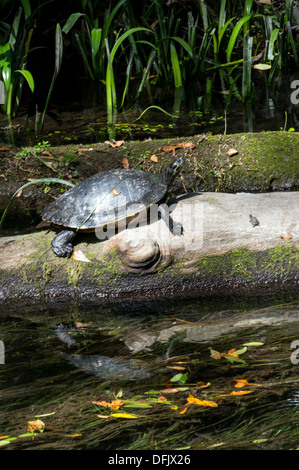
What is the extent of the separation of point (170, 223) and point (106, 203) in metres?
0.54

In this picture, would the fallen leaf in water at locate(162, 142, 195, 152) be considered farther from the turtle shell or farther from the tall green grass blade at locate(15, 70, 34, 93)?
the tall green grass blade at locate(15, 70, 34, 93)

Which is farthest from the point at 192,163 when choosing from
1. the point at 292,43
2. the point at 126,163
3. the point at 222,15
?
the point at 292,43

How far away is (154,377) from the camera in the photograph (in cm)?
243

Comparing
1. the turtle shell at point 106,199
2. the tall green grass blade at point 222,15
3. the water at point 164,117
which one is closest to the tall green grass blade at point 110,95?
the water at point 164,117

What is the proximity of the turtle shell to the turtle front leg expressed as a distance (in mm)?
96

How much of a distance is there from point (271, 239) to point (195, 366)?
129cm

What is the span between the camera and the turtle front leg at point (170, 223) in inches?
137

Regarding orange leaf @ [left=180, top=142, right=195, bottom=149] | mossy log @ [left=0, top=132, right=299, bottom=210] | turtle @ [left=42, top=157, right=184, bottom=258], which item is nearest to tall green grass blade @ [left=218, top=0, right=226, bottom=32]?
mossy log @ [left=0, top=132, right=299, bottom=210]

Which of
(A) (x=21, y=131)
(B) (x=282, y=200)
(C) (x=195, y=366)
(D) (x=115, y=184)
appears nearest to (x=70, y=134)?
(A) (x=21, y=131)

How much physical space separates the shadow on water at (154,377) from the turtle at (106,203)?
0.61 metres

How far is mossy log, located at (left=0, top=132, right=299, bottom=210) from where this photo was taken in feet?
16.8

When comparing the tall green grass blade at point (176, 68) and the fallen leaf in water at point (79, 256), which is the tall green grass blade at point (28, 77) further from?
the fallen leaf in water at point (79, 256)

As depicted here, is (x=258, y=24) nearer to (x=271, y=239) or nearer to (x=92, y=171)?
(x=92, y=171)

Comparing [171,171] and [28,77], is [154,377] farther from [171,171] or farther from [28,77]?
[28,77]
